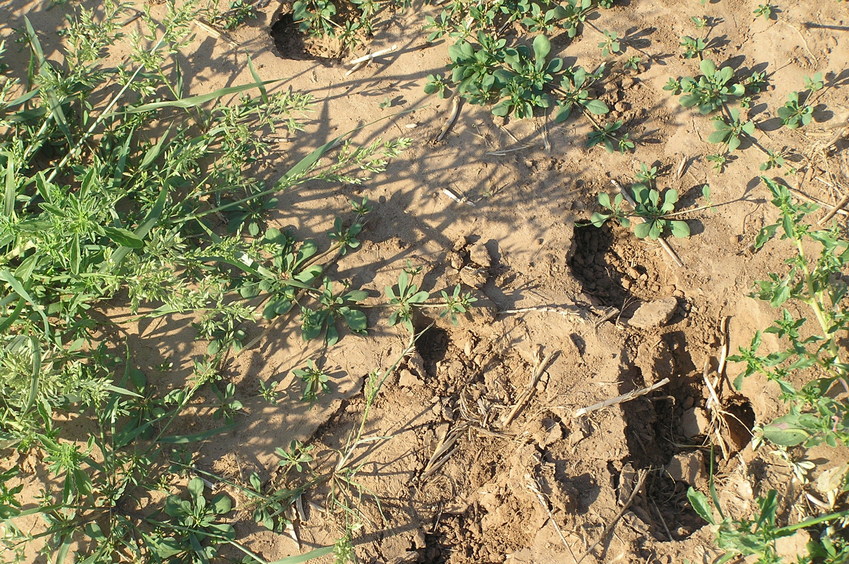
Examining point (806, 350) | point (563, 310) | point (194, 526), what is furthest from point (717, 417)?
point (194, 526)

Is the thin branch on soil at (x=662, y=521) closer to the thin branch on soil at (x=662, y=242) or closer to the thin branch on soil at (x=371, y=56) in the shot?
the thin branch on soil at (x=662, y=242)

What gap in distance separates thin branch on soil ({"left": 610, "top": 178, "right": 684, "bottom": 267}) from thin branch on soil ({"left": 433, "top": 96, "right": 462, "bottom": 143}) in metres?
0.93

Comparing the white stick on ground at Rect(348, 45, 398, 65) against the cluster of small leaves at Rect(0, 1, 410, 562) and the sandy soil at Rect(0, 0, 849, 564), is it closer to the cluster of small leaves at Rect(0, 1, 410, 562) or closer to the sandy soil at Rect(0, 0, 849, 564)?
the sandy soil at Rect(0, 0, 849, 564)

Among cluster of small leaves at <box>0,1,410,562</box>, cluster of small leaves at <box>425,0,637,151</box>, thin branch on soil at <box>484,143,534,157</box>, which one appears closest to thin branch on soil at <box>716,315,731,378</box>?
cluster of small leaves at <box>425,0,637,151</box>

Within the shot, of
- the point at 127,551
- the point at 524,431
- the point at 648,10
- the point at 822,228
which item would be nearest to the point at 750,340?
the point at 822,228

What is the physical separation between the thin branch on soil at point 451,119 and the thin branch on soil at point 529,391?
4.35 feet

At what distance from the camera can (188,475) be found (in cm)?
339

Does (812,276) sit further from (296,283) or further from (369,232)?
(296,283)

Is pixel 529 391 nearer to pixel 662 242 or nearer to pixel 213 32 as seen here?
pixel 662 242

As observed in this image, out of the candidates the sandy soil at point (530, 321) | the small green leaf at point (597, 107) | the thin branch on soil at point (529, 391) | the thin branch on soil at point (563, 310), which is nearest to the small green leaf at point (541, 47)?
the sandy soil at point (530, 321)

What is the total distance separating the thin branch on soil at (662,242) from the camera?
367 cm

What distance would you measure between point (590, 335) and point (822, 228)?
4.50 feet

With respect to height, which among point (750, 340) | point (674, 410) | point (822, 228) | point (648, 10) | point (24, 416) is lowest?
point (674, 410)

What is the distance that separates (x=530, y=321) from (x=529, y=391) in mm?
354
